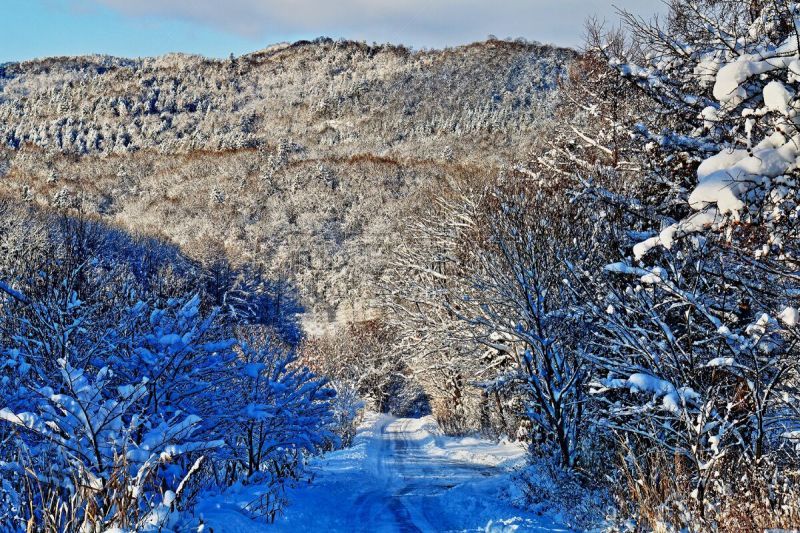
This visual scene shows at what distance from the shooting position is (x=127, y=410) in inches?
289

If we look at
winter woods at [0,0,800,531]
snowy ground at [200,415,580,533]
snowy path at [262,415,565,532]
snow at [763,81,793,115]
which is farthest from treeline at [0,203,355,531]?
snow at [763,81,793,115]

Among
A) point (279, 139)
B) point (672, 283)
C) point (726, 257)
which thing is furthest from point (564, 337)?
point (279, 139)

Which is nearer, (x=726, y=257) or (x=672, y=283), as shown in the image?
(x=672, y=283)

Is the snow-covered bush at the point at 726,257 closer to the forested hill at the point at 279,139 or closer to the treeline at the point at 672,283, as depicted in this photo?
the treeline at the point at 672,283

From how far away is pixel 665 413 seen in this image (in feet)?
28.3

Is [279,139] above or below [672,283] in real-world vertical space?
above

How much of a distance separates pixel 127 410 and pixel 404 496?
21.1 ft

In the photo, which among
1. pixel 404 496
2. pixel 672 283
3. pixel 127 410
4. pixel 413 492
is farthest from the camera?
pixel 413 492

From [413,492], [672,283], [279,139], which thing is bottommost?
[413,492]

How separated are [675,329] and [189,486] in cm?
776

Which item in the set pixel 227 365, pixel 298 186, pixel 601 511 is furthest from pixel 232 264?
pixel 601 511

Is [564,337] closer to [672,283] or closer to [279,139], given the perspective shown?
[672,283]

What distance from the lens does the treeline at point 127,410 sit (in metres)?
4.62

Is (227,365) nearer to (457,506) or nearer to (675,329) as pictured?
(457,506)
